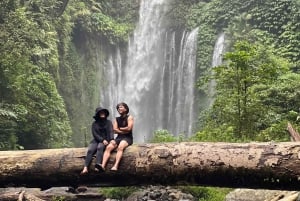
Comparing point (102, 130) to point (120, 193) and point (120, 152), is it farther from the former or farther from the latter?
point (120, 193)

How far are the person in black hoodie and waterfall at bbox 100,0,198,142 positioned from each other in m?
23.2

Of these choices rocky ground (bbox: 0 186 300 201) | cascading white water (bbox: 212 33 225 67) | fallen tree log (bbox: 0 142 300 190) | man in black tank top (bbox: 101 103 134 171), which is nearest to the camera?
fallen tree log (bbox: 0 142 300 190)

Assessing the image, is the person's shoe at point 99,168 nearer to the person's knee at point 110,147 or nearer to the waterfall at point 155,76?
the person's knee at point 110,147

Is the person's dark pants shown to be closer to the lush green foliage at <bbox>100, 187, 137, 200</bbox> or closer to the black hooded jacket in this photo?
the black hooded jacket

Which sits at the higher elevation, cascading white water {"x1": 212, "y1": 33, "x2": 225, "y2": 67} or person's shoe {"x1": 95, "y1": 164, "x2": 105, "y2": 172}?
cascading white water {"x1": 212, "y1": 33, "x2": 225, "y2": 67}

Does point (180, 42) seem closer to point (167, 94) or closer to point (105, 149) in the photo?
point (167, 94)

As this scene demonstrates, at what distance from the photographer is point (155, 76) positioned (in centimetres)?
3278

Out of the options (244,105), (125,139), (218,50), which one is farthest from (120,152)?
(218,50)

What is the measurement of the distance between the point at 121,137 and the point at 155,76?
26.8 metres

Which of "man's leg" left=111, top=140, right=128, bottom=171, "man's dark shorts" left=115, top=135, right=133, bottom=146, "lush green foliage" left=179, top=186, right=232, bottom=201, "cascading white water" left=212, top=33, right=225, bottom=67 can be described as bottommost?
"lush green foliage" left=179, top=186, right=232, bottom=201

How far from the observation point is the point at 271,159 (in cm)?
522

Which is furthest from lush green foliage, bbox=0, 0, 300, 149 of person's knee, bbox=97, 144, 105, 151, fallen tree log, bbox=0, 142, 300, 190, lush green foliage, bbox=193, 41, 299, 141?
person's knee, bbox=97, 144, 105, 151

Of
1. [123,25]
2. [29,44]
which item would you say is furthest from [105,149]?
[123,25]

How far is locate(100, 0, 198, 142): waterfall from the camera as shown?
1186 inches
